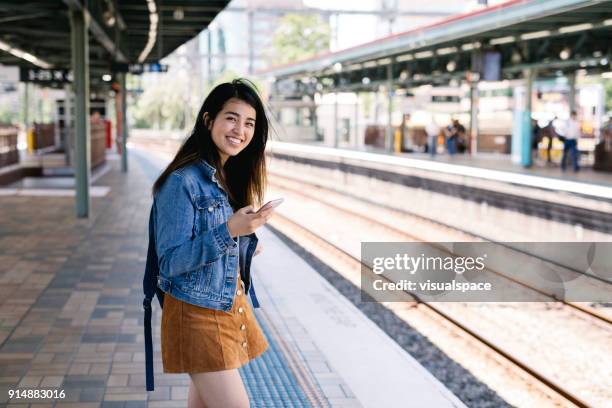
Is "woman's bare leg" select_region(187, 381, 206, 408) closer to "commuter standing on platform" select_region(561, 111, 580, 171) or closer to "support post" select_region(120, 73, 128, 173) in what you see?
"commuter standing on platform" select_region(561, 111, 580, 171)

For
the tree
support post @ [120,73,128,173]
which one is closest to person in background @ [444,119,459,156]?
support post @ [120,73,128,173]

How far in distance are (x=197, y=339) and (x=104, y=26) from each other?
1505cm

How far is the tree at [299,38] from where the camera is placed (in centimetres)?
7031

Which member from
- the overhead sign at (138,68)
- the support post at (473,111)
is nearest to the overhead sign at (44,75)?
the overhead sign at (138,68)

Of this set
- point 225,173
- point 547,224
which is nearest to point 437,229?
point 547,224

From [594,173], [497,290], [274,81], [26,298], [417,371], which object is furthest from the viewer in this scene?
[274,81]

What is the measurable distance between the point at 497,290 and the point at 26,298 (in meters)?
5.02

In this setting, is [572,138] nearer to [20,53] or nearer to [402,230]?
[402,230]

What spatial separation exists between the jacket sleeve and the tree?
224 feet

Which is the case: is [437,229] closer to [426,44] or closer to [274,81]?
[426,44]

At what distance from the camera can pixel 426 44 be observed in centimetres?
2144

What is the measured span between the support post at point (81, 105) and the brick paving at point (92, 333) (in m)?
1.51

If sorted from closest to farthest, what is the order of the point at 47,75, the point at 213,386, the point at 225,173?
the point at 213,386
the point at 225,173
the point at 47,75

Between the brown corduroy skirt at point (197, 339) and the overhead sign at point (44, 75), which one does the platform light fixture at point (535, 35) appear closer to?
the overhead sign at point (44, 75)
